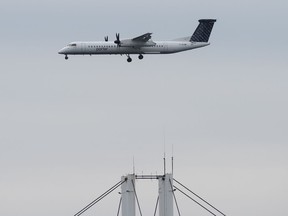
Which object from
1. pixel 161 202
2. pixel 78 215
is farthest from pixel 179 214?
pixel 78 215

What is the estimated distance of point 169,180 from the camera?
155m

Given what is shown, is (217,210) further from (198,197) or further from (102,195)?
(102,195)

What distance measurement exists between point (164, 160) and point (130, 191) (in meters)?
6.99

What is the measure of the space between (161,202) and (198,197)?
24.0 feet

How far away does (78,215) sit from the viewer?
160 m

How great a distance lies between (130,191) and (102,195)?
22.1ft

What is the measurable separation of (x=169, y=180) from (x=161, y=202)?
277 cm

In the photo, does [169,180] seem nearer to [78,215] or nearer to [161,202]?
[161,202]

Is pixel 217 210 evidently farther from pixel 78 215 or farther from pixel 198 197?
pixel 78 215

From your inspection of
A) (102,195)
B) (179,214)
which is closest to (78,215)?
(102,195)

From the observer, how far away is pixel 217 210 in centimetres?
15925

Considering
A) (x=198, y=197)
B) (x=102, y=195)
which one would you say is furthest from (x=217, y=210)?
(x=102, y=195)

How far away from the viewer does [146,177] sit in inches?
6142

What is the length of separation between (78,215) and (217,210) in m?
16.6
